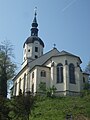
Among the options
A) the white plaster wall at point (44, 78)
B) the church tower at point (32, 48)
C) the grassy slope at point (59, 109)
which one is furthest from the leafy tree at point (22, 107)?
the church tower at point (32, 48)

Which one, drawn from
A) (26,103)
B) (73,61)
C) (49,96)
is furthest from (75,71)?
(26,103)

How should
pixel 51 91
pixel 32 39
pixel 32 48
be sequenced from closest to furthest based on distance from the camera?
1. pixel 51 91
2. pixel 32 48
3. pixel 32 39

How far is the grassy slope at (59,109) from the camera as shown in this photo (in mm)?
32688

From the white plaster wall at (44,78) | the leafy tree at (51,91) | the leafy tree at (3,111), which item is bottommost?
the leafy tree at (3,111)

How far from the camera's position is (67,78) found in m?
50.7

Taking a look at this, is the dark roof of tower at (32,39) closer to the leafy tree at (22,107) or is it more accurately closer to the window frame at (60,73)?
the window frame at (60,73)

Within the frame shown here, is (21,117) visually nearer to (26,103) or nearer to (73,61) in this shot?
(26,103)

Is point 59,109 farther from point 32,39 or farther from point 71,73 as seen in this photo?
point 32,39

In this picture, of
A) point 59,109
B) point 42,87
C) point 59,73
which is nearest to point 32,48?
point 59,73

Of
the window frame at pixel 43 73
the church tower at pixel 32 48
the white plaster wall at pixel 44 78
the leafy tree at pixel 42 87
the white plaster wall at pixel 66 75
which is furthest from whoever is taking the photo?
the church tower at pixel 32 48

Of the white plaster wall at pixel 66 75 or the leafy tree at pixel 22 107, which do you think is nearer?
the leafy tree at pixel 22 107

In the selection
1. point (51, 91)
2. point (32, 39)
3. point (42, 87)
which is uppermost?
point (32, 39)

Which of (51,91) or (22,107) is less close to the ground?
(51,91)

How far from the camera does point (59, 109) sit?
3625 cm
